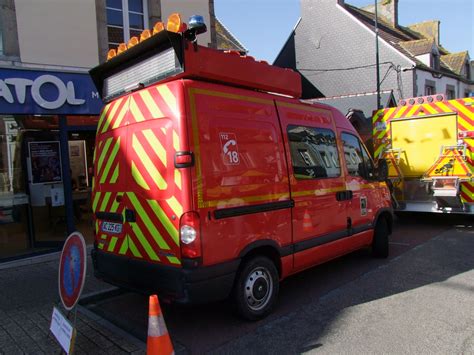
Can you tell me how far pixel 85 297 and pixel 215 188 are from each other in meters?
2.45

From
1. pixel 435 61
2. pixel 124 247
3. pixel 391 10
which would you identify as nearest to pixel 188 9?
pixel 124 247

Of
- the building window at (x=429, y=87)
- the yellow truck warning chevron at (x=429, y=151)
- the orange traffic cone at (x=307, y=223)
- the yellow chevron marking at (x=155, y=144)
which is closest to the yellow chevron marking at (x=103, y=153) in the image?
the yellow chevron marking at (x=155, y=144)

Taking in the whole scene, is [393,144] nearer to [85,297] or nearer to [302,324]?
[302,324]

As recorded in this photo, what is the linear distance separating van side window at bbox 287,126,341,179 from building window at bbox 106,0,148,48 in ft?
17.0

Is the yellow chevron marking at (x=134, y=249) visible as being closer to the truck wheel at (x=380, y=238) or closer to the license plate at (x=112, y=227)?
the license plate at (x=112, y=227)

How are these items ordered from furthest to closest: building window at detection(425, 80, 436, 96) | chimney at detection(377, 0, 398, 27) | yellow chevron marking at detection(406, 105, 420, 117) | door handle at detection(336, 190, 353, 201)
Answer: chimney at detection(377, 0, 398, 27), building window at detection(425, 80, 436, 96), yellow chevron marking at detection(406, 105, 420, 117), door handle at detection(336, 190, 353, 201)

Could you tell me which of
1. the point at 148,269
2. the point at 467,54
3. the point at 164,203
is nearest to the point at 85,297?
the point at 148,269

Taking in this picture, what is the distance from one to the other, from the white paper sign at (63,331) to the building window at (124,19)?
634 cm

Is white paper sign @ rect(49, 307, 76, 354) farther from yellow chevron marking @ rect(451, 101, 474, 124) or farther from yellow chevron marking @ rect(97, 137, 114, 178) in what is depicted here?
yellow chevron marking @ rect(451, 101, 474, 124)

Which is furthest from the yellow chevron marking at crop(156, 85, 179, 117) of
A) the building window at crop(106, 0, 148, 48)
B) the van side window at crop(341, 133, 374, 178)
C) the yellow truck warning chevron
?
the yellow truck warning chevron

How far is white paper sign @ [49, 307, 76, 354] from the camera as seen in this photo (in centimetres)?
302

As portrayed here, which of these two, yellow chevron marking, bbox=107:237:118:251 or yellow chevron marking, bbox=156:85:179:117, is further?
yellow chevron marking, bbox=107:237:118:251

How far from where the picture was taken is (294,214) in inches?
179

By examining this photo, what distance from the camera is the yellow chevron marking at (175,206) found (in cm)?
354
